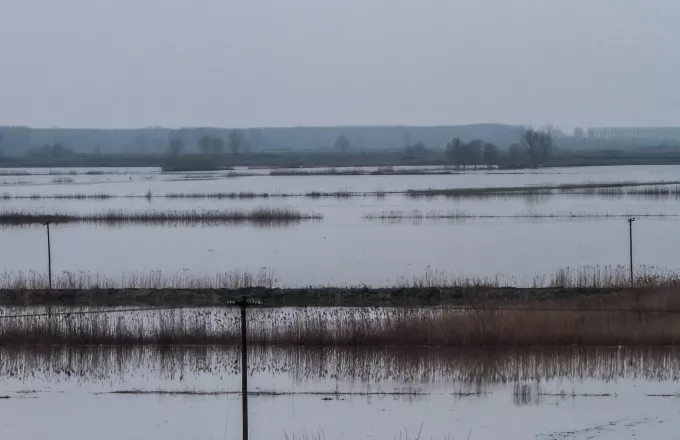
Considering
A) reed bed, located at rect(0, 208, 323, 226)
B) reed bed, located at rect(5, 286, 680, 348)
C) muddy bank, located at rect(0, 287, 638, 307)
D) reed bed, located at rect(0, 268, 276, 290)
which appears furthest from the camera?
reed bed, located at rect(0, 208, 323, 226)

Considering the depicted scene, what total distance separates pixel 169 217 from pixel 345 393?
2313cm

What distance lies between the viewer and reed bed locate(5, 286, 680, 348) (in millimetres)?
12312

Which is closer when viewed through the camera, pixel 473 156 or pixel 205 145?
pixel 473 156

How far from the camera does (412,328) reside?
41.5 feet

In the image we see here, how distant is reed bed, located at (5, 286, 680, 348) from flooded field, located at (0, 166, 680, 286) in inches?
196

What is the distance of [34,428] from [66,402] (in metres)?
1.07

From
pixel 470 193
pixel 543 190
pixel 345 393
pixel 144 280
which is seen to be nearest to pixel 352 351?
pixel 345 393

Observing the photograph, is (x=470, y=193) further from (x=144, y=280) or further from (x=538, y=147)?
(x=538, y=147)

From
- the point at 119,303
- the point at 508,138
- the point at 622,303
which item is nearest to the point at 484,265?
the point at 622,303

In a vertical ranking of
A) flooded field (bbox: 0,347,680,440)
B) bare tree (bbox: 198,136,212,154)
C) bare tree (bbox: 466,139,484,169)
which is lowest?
flooded field (bbox: 0,347,680,440)

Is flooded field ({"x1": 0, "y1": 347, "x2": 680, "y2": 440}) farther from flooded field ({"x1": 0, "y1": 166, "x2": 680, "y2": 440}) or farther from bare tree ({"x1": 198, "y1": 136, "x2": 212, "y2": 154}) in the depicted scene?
bare tree ({"x1": 198, "y1": 136, "x2": 212, "y2": 154})

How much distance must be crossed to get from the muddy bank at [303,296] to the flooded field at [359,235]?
80.0 inches

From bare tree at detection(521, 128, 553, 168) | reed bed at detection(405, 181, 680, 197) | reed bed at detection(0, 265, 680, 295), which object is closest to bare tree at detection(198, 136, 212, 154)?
bare tree at detection(521, 128, 553, 168)

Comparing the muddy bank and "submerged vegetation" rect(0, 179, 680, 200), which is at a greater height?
"submerged vegetation" rect(0, 179, 680, 200)
